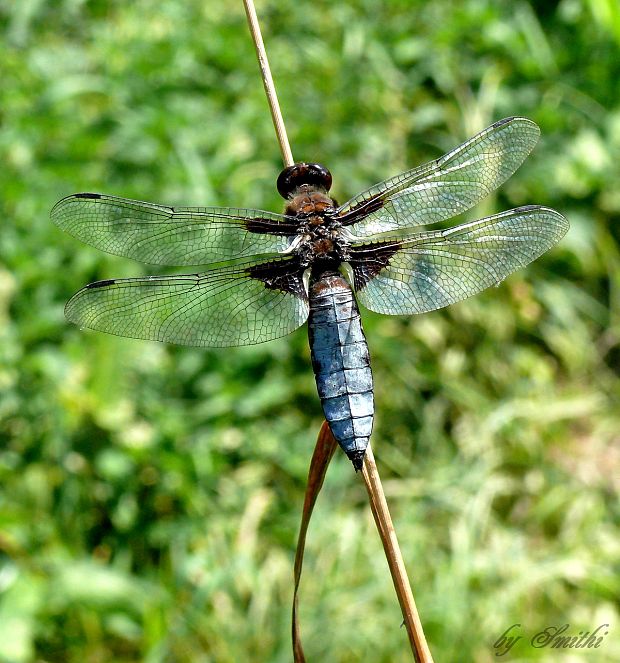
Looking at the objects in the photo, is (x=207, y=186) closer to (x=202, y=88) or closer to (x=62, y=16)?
(x=202, y=88)

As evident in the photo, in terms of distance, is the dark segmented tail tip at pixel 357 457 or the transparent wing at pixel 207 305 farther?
the transparent wing at pixel 207 305

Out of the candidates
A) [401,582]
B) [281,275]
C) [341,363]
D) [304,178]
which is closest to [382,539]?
[401,582]

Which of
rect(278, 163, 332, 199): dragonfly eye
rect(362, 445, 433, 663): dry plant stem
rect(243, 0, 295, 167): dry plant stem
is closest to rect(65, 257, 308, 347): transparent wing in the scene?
rect(278, 163, 332, 199): dragonfly eye

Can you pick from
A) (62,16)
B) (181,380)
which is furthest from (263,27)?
(181,380)

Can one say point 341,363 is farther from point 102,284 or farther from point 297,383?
point 297,383

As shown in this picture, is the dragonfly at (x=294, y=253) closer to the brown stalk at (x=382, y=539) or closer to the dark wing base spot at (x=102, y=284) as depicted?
the dark wing base spot at (x=102, y=284)

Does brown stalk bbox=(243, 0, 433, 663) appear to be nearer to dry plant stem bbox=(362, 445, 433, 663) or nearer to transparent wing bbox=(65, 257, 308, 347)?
dry plant stem bbox=(362, 445, 433, 663)

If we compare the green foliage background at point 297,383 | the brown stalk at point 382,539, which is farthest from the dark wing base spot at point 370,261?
the green foliage background at point 297,383
